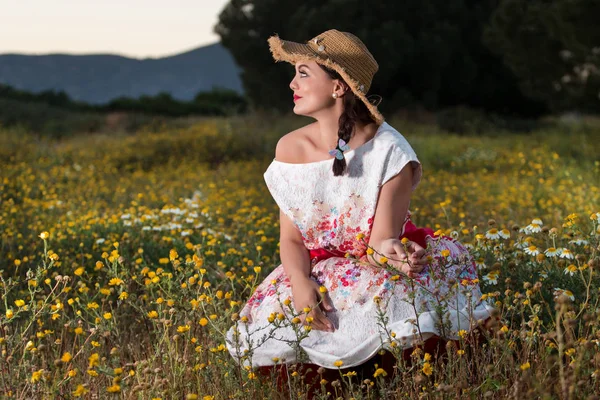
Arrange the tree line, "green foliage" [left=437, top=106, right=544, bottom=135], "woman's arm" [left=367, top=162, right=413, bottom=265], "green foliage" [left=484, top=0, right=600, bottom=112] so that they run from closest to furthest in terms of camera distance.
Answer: "woman's arm" [left=367, top=162, right=413, bottom=265] < "green foliage" [left=484, top=0, right=600, bottom=112] < the tree line < "green foliage" [left=437, top=106, right=544, bottom=135]

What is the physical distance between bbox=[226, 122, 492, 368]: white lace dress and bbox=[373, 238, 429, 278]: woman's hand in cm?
5

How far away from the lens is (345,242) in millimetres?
2998

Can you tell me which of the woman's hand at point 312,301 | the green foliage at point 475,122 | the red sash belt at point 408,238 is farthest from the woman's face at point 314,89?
the green foliage at point 475,122

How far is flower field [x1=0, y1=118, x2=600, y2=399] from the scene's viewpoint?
2.47m

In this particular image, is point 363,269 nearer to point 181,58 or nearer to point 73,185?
point 73,185

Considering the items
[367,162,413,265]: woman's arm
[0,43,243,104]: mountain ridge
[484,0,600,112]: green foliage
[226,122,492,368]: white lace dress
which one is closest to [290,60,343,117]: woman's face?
[226,122,492,368]: white lace dress

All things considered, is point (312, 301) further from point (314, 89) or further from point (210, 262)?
point (210, 262)

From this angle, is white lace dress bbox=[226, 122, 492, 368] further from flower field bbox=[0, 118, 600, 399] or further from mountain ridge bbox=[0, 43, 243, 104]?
mountain ridge bbox=[0, 43, 243, 104]

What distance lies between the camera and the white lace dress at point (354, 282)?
2629 millimetres

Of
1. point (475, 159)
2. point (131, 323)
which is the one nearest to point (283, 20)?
point (475, 159)

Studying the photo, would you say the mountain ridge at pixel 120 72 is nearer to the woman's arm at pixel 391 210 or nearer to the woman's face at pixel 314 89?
the woman's face at pixel 314 89

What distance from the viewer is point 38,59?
134 feet

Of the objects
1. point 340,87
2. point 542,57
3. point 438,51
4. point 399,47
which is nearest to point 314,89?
point 340,87

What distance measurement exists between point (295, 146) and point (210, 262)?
1.37m
